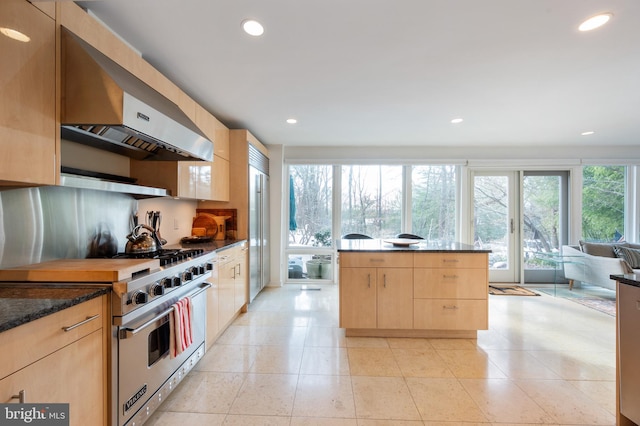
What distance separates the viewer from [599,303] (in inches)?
145

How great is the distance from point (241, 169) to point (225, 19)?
1922mm

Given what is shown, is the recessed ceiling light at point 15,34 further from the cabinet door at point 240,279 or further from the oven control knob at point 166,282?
the cabinet door at point 240,279

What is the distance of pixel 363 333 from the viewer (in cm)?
273

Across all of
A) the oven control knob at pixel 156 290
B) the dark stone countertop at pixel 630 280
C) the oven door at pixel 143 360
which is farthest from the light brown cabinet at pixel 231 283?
the dark stone countertop at pixel 630 280

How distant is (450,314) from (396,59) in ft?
7.83

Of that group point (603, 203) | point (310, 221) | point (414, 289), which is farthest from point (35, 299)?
point (603, 203)

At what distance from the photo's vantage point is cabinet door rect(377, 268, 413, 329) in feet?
8.63

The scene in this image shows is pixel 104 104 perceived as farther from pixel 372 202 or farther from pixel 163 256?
pixel 372 202

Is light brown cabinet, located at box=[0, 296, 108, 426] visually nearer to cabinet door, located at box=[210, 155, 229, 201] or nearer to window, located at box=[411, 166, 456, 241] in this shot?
cabinet door, located at box=[210, 155, 229, 201]

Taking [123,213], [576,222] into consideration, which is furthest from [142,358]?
[576,222]

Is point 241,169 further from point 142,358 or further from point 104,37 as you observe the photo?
point 142,358

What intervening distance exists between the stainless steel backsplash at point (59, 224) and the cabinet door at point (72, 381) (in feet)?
2.27

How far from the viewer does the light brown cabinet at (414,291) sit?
103 inches

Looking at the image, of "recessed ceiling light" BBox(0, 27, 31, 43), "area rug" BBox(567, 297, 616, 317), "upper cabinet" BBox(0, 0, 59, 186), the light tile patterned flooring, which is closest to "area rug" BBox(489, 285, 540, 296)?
"area rug" BBox(567, 297, 616, 317)
